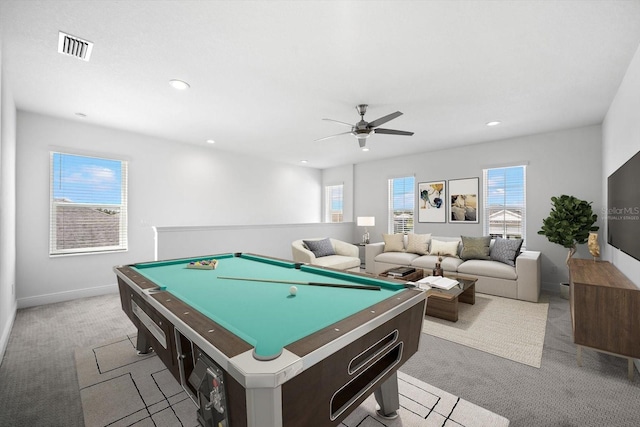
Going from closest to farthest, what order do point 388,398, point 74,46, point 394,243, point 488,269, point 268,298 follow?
point 268,298 < point 388,398 < point 74,46 < point 488,269 < point 394,243

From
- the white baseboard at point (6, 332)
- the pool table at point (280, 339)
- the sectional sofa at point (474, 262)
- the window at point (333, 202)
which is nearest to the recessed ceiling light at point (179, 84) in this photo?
the pool table at point (280, 339)

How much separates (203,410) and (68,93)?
12.7 ft

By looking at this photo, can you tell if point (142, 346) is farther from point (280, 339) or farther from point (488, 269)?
point (488, 269)

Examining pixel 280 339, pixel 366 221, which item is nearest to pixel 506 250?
pixel 366 221

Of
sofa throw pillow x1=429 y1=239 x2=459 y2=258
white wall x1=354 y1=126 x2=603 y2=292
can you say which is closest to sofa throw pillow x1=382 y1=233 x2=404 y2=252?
sofa throw pillow x1=429 y1=239 x2=459 y2=258

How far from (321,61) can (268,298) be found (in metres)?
2.09

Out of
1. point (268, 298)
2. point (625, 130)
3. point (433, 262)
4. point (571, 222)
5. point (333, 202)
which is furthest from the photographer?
point (333, 202)

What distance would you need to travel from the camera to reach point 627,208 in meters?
2.22

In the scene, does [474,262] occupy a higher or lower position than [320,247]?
lower

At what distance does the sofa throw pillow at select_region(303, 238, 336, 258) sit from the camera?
501 centimetres

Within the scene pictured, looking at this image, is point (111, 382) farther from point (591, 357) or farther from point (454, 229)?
point (454, 229)

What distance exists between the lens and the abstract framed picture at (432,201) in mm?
5711

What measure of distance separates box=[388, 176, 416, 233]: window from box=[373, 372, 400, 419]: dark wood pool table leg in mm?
4868

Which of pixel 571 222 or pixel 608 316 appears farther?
pixel 571 222
